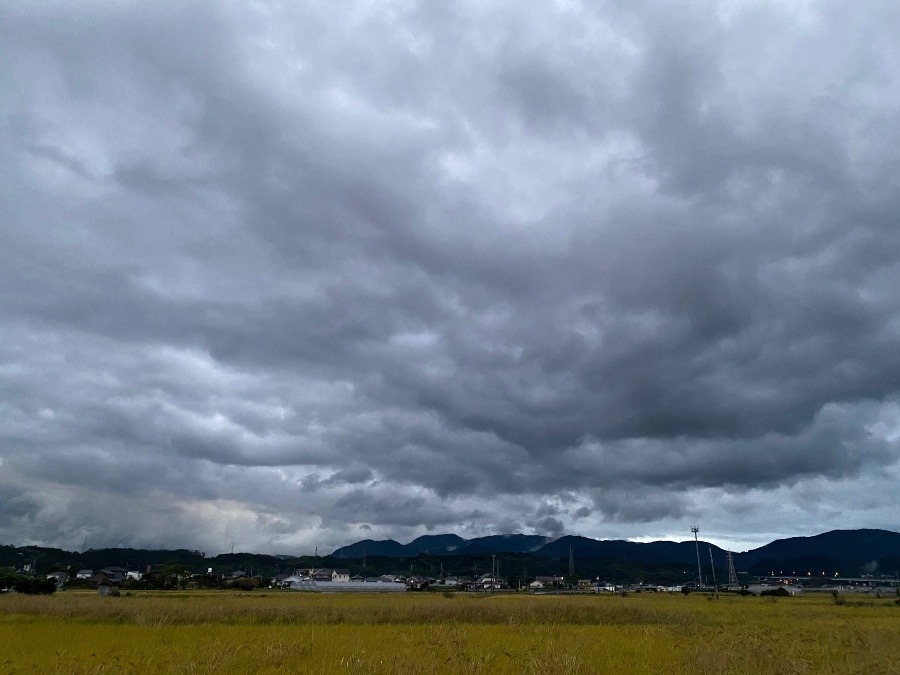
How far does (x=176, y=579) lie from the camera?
116625 millimetres

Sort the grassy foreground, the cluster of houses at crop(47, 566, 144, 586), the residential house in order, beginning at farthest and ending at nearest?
the cluster of houses at crop(47, 566, 144, 586), the residential house, the grassy foreground

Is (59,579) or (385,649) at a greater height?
(59,579)

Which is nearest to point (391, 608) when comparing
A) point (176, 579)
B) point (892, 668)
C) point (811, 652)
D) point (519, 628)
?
point (519, 628)

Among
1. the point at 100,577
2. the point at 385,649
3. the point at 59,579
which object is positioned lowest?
the point at 385,649

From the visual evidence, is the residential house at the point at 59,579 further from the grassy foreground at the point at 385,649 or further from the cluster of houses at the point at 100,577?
the grassy foreground at the point at 385,649

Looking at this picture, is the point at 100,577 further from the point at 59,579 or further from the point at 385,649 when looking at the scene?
the point at 385,649

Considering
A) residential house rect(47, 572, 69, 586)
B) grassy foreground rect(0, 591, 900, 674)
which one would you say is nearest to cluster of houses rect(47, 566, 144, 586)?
residential house rect(47, 572, 69, 586)

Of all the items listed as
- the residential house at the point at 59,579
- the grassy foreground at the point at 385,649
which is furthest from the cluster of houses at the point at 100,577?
the grassy foreground at the point at 385,649

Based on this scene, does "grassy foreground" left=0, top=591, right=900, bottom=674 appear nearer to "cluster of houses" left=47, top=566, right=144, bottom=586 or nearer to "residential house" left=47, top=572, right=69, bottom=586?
"residential house" left=47, top=572, right=69, bottom=586

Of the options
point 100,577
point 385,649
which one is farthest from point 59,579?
point 385,649

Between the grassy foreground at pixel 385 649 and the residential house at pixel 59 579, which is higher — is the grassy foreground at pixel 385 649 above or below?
below

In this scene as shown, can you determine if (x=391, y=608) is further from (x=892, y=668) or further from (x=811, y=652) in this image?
(x=892, y=668)

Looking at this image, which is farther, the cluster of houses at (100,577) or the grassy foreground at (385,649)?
the cluster of houses at (100,577)

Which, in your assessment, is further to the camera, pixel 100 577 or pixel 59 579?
pixel 100 577
